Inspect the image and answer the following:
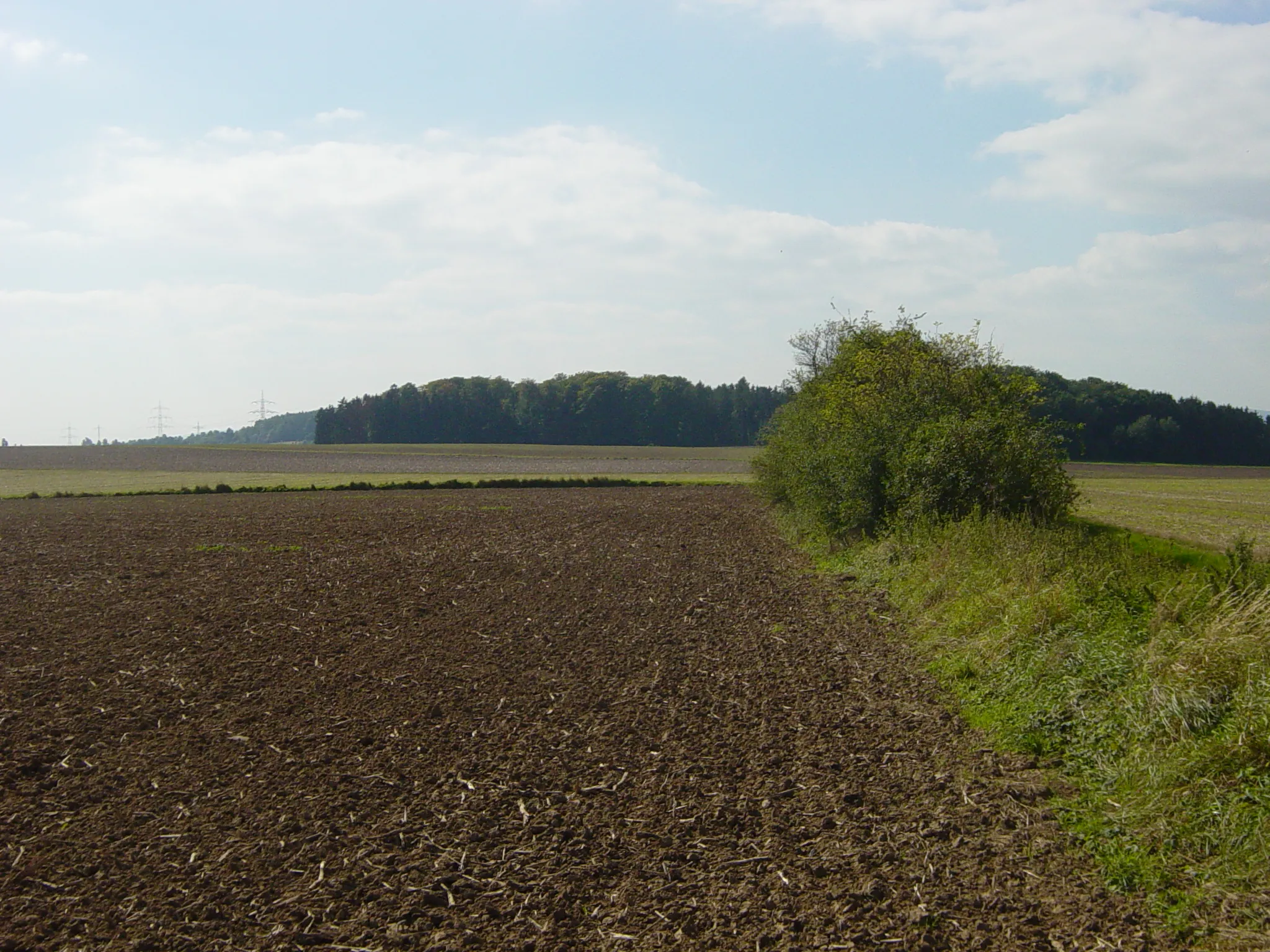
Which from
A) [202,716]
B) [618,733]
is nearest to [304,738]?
[202,716]

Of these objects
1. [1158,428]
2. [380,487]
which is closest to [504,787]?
[380,487]

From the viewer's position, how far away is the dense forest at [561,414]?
136 metres

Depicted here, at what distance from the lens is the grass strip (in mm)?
43531

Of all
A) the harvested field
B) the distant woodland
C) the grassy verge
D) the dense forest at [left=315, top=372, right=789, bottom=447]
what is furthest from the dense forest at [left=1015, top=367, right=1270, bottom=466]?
the grassy verge

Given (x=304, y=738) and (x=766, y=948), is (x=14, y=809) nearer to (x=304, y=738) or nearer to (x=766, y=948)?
(x=304, y=738)

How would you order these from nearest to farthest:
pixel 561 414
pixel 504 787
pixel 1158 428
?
pixel 504 787, pixel 1158 428, pixel 561 414

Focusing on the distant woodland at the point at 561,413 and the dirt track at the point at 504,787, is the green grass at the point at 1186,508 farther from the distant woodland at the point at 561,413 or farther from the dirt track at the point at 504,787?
the distant woodland at the point at 561,413

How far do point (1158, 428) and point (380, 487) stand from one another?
252 feet

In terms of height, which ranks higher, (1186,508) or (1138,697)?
(1138,697)

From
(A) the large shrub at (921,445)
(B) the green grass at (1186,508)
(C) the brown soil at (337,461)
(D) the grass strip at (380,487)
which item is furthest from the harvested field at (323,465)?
(A) the large shrub at (921,445)

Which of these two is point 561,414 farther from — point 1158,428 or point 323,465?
point 1158,428

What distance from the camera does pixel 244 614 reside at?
590 inches

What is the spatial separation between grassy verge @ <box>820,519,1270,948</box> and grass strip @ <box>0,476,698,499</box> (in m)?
37.3

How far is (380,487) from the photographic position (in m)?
47.7
